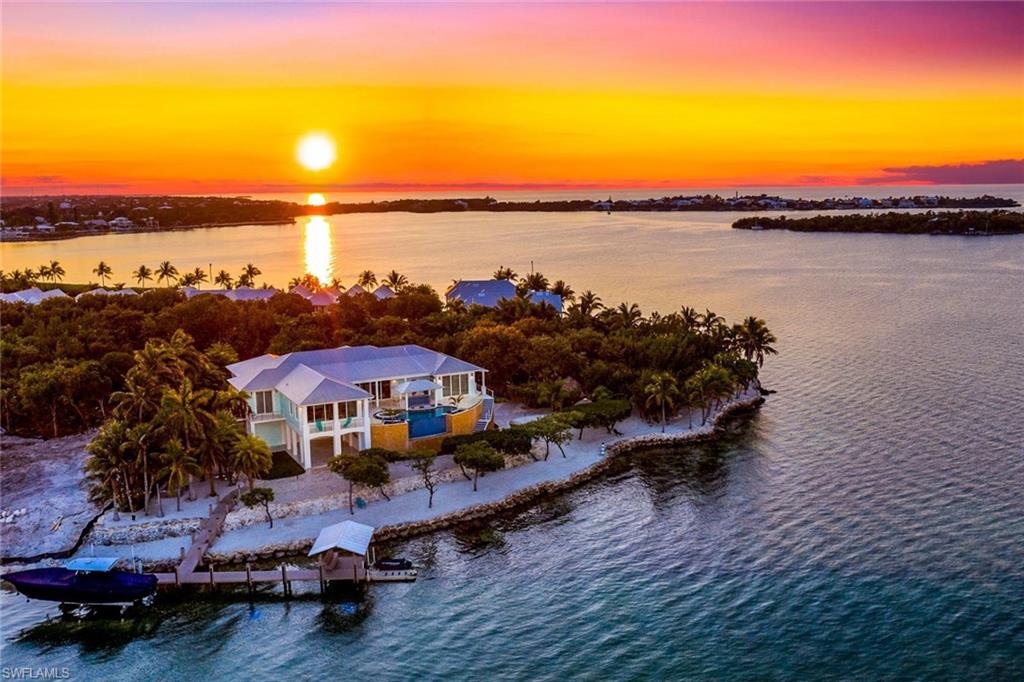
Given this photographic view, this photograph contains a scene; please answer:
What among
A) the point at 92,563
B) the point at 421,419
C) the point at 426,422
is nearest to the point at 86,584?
the point at 92,563

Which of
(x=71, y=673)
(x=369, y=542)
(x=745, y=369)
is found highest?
(x=745, y=369)

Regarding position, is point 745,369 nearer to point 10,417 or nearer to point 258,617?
point 258,617

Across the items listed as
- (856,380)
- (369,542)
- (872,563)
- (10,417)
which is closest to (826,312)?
(856,380)

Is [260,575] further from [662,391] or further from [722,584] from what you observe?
[662,391]

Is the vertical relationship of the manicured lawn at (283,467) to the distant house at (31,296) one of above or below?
below

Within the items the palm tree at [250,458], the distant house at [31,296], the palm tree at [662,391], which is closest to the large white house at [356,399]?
the palm tree at [250,458]

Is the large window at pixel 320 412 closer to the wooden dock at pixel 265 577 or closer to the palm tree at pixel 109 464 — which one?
the palm tree at pixel 109 464

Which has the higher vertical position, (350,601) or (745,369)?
(745,369)
